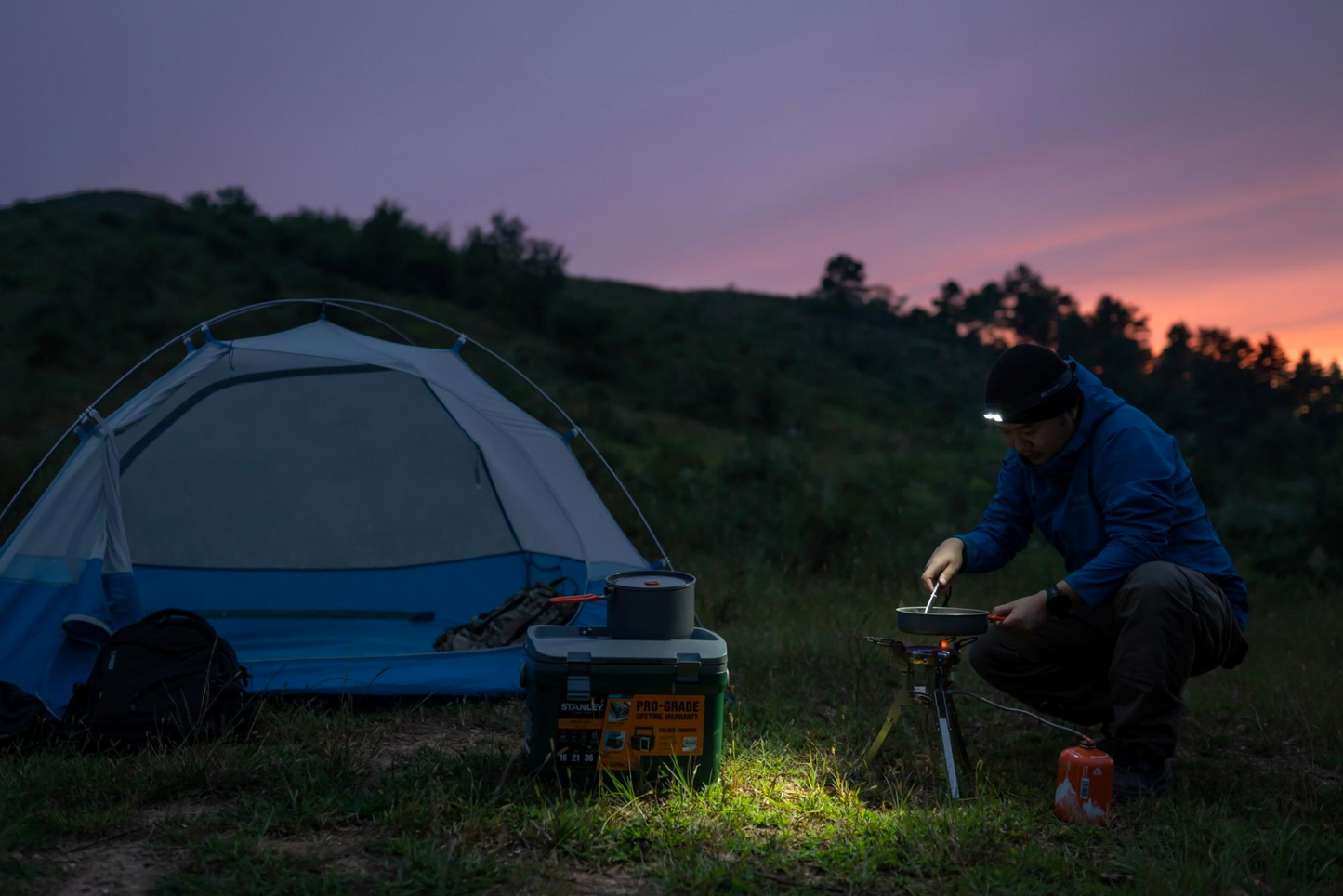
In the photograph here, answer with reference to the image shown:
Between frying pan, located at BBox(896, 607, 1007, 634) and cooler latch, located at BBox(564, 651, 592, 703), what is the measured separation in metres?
0.91

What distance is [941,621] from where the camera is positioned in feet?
9.00

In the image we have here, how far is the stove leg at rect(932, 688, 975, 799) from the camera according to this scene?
2.87 m

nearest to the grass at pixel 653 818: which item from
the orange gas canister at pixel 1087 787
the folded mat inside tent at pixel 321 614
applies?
the orange gas canister at pixel 1087 787

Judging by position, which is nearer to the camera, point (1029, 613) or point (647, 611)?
point (1029, 613)

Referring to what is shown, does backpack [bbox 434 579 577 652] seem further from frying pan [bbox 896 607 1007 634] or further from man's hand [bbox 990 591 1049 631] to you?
man's hand [bbox 990 591 1049 631]

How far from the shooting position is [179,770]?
292cm

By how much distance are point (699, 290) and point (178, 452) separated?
45.9 meters

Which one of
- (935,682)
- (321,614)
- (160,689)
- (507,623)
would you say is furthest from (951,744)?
(321,614)

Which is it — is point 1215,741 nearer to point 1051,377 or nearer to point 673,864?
point 1051,377

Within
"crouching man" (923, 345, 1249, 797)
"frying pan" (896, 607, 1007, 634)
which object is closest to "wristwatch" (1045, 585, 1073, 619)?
"crouching man" (923, 345, 1249, 797)

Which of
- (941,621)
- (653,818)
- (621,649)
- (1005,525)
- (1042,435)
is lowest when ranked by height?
(653,818)

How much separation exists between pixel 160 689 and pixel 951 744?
269 centimetres

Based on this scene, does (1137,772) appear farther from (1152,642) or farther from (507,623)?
(507,623)

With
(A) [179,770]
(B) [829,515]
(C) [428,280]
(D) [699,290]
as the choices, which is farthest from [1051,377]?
(D) [699,290]
